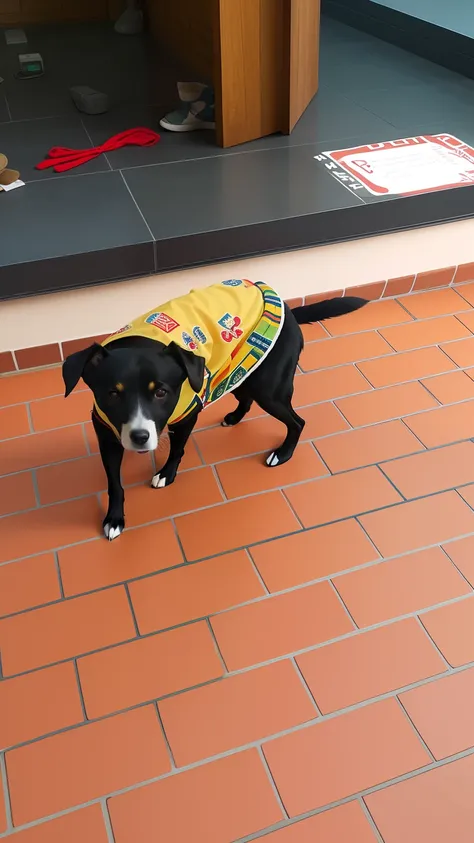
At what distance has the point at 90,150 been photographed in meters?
2.38

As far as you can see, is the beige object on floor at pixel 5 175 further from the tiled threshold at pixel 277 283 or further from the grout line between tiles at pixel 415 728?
the grout line between tiles at pixel 415 728

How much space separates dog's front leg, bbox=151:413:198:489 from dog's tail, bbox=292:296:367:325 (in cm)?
38

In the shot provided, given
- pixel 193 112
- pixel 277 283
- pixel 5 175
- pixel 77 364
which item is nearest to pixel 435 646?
pixel 77 364

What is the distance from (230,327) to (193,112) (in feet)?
5.05

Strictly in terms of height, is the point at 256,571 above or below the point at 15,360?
below

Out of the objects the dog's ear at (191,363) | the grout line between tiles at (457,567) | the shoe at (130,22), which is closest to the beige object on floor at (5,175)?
the dog's ear at (191,363)

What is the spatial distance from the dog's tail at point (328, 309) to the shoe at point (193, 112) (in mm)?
1371

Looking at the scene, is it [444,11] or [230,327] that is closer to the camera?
[230,327]

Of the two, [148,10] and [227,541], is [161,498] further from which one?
[148,10]

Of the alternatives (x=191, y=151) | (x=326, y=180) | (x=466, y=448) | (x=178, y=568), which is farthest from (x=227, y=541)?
(x=191, y=151)

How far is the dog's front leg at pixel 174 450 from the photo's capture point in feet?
4.87

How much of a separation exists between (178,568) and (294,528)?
304mm

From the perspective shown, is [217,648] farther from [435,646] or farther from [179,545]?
[435,646]

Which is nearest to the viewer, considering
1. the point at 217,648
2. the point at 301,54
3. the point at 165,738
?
the point at 165,738
